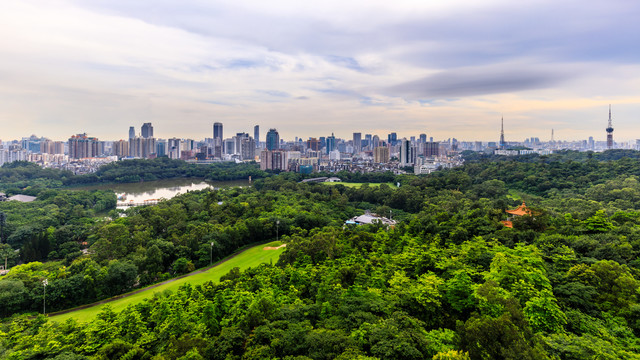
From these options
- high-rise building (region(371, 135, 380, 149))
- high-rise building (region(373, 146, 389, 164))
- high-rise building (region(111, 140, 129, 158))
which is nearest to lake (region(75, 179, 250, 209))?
high-rise building (region(373, 146, 389, 164))

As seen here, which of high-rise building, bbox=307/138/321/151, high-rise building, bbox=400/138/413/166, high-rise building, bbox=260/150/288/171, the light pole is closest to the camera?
the light pole

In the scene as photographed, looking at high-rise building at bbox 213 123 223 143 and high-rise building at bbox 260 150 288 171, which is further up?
high-rise building at bbox 213 123 223 143

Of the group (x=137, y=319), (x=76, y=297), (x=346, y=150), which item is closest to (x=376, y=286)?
(x=137, y=319)

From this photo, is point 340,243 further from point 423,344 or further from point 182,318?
point 423,344

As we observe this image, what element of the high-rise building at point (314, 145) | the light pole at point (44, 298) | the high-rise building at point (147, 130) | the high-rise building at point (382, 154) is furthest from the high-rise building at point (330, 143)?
the light pole at point (44, 298)

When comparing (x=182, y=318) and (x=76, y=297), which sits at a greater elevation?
(x=182, y=318)

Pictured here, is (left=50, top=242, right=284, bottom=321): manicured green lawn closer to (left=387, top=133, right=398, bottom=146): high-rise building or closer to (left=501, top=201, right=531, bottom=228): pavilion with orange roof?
(left=501, top=201, right=531, bottom=228): pavilion with orange roof

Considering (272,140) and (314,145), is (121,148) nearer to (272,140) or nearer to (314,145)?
(272,140)
